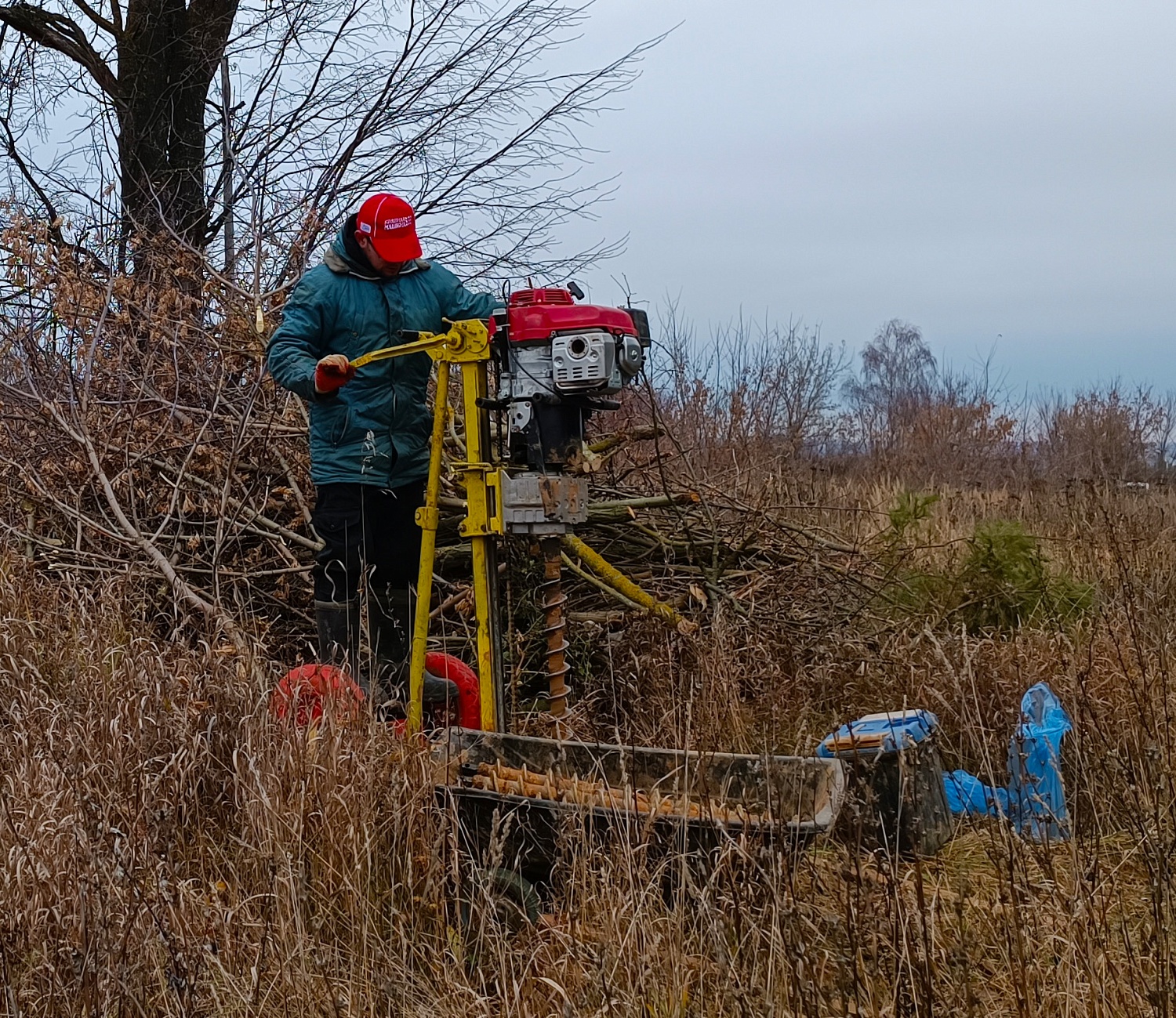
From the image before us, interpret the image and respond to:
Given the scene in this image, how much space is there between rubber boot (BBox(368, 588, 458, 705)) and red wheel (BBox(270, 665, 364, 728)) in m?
0.29

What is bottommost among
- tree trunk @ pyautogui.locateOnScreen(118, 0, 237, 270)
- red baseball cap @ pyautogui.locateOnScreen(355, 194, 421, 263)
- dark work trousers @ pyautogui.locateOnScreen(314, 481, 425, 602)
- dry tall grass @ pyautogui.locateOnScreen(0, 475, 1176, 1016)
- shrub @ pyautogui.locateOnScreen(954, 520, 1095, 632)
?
dry tall grass @ pyautogui.locateOnScreen(0, 475, 1176, 1016)

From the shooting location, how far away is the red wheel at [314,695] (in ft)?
11.6

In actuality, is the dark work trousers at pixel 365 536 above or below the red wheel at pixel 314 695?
above

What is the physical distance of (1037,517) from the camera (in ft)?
29.2

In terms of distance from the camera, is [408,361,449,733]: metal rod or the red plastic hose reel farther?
[408,361,449,733]: metal rod

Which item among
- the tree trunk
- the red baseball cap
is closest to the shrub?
the red baseball cap

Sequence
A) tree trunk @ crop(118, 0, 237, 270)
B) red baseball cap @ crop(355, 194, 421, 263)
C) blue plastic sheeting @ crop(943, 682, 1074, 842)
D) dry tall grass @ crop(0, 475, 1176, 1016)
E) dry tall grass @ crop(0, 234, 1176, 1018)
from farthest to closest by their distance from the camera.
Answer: tree trunk @ crop(118, 0, 237, 270) → red baseball cap @ crop(355, 194, 421, 263) → blue plastic sheeting @ crop(943, 682, 1074, 842) → dry tall grass @ crop(0, 234, 1176, 1018) → dry tall grass @ crop(0, 475, 1176, 1016)

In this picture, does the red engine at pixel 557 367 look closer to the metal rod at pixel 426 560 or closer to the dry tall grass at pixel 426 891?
the metal rod at pixel 426 560

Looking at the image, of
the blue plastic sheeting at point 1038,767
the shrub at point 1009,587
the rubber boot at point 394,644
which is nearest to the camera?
the blue plastic sheeting at point 1038,767

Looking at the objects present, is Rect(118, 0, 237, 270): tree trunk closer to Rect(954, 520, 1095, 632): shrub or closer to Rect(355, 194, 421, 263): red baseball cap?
Rect(355, 194, 421, 263): red baseball cap

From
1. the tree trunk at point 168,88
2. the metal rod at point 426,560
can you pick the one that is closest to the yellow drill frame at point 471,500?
the metal rod at point 426,560

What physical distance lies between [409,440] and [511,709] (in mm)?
1049

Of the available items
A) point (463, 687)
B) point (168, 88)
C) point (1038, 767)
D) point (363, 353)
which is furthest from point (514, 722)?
point (168, 88)

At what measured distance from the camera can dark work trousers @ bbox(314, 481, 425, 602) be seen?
14.4ft
